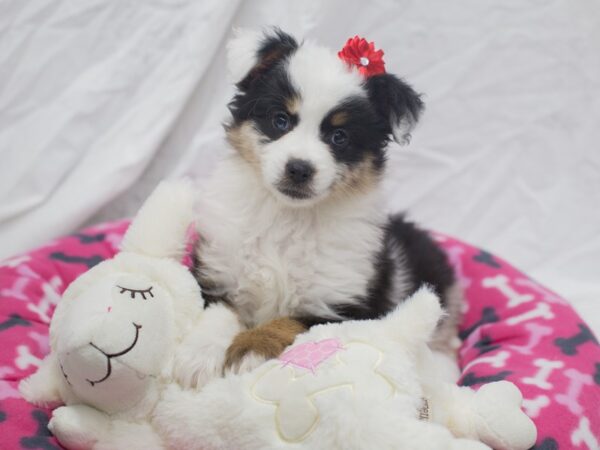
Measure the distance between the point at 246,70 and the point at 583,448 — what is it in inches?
73.7

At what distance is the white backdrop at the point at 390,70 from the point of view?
401cm

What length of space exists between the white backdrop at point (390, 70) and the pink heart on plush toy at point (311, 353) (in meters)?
2.22

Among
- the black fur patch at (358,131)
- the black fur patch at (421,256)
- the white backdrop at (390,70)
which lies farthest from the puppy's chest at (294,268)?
the white backdrop at (390,70)

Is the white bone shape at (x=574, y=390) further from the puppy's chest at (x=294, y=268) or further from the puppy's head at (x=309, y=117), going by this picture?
the puppy's head at (x=309, y=117)

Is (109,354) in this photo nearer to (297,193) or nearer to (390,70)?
(297,193)

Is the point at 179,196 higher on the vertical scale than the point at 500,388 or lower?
lower

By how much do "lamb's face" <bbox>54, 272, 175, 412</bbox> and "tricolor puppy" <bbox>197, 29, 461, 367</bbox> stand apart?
0.56 m

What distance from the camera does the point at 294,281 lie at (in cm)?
287

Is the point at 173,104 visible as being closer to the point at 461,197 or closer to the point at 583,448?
the point at 461,197

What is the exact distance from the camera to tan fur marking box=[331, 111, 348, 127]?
9.14 ft

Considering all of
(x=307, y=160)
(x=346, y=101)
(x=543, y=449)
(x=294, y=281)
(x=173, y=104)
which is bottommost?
(x=173, y=104)

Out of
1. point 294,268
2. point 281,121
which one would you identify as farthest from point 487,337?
point 281,121

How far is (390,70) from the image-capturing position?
4.39 m

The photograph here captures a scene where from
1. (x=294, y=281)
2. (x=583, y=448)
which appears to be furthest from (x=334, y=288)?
(x=583, y=448)
